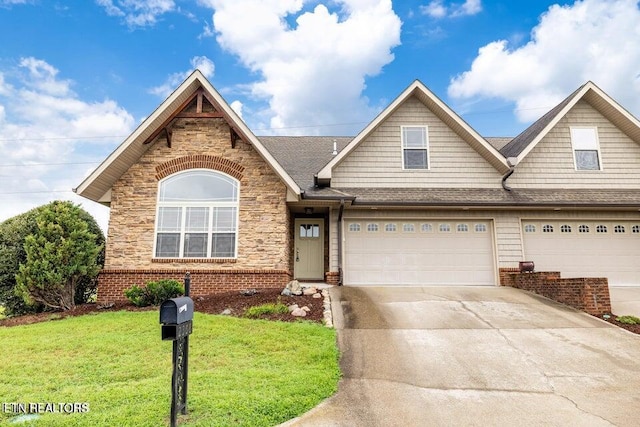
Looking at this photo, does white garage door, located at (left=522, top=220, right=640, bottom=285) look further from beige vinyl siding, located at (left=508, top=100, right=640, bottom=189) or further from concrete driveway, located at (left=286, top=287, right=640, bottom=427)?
concrete driveway, located at (left=286, top=287, right=640, bottom=427)

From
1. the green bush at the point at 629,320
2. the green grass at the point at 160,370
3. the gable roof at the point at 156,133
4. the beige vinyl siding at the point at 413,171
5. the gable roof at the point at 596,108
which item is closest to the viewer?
the green grass at the point at 160,370

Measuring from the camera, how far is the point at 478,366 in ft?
18.8

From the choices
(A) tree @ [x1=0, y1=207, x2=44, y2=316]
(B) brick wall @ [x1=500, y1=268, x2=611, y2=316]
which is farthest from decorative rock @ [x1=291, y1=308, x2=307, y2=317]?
(A) tree @ [x1=0, y1=207, x2=44, y2=316]

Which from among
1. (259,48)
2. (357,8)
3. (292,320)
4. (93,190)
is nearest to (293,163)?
(259,48)

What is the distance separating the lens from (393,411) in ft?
14.1

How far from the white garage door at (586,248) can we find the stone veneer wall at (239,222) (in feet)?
27.0

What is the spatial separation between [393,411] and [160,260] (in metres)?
8.56

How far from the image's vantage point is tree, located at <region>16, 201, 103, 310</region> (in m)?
9.46

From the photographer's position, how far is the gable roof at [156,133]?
34.4ft

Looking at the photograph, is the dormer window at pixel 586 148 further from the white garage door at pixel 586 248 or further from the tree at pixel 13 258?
the tree at pixel 13 258

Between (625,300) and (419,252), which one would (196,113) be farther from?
(625,300)

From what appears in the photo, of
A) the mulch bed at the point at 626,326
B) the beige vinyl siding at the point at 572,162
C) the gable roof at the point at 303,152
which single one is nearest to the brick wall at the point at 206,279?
the gable roof at the point at 303,152

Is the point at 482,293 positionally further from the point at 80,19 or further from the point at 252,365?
the point at 80,19

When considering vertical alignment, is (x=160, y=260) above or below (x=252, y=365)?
above
